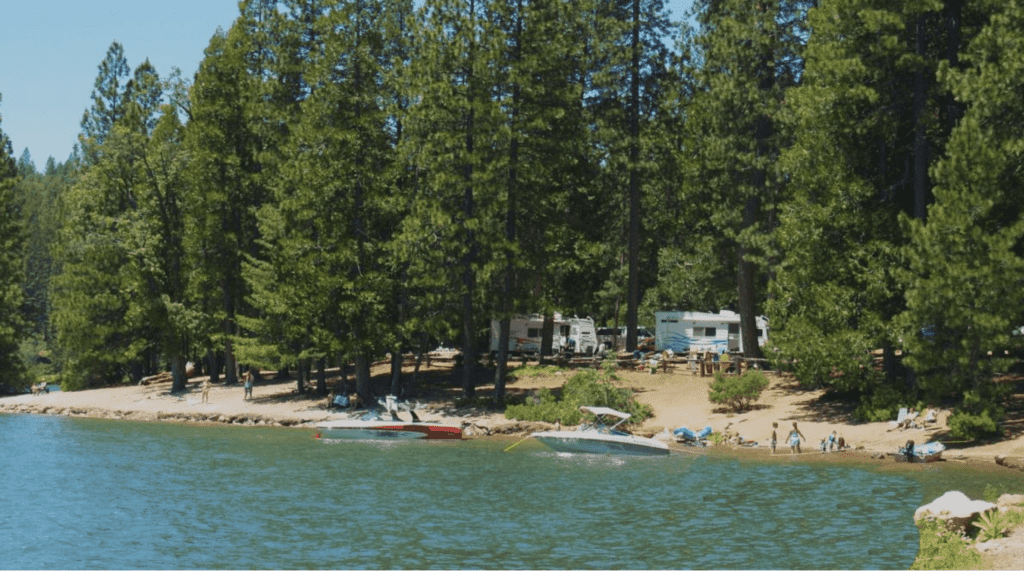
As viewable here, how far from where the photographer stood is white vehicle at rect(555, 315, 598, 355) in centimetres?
6856

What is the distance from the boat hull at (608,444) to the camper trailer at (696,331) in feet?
81.1

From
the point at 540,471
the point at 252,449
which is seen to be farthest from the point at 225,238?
the point at 540,471

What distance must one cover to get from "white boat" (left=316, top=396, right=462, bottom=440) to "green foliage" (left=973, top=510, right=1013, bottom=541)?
25918 mm

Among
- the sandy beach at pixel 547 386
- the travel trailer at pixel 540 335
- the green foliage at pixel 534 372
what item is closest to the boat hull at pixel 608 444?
the sandy beach at pixel 547 386

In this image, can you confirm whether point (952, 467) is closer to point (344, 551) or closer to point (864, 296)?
point (864, 296)

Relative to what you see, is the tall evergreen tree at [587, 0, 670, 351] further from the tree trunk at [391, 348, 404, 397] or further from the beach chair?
the beach chair

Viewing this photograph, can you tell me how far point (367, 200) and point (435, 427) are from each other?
13349mm

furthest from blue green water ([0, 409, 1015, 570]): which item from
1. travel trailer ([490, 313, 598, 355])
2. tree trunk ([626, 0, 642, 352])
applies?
travel trailer ([490, 313, 598, 355])

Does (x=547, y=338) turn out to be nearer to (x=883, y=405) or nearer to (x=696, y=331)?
(x=696, y=331)

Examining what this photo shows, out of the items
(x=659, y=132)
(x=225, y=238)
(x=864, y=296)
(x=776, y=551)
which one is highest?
(x=659, y=132)

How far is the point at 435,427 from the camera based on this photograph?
4356cm

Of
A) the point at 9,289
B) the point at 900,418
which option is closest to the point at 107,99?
the point at 9,289

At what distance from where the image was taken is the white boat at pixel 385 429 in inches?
1706

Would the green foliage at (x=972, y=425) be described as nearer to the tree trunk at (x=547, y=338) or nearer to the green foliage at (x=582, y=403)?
the green foliage at (x=582, y=403)
